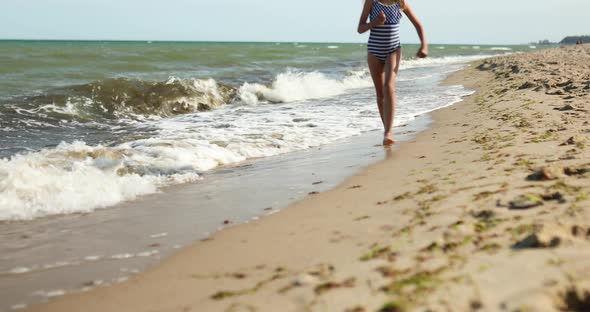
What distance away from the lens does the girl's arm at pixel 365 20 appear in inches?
209

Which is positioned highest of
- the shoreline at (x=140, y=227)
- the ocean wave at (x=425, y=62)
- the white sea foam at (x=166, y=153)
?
the ocean wave at (x=425, y=62)

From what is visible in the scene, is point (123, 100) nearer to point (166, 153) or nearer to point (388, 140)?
point (166, 153)

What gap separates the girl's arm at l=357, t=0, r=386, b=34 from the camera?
530cm

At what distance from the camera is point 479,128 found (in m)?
5.72

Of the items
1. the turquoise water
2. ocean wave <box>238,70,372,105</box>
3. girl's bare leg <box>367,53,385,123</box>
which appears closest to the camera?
the turquoise water

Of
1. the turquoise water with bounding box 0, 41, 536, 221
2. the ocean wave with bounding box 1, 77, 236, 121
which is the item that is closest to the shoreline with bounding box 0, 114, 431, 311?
the turquoise water with bounding box 0, 41, 536, 221

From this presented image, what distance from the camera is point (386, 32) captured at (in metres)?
5.40

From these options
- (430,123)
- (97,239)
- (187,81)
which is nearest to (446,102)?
(430,123)

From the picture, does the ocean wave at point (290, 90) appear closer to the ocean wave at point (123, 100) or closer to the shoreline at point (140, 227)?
the ocean wave at point (123, 100)

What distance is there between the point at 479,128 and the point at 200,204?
343 centimetres

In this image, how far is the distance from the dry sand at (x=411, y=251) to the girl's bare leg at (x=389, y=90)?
5.70 ft

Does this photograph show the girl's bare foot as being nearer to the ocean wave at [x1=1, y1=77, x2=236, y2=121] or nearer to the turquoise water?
the turquoise water

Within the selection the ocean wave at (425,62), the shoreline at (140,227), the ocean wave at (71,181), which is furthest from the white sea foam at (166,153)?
the ocean wave at (425,62)

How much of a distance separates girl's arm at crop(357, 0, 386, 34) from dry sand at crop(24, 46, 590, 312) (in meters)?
2.03
